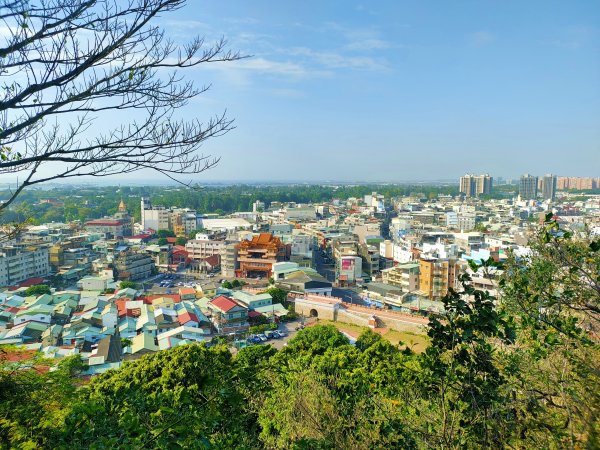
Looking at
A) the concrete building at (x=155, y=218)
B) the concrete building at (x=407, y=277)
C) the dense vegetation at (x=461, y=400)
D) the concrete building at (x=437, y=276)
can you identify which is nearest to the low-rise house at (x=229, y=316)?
the concrete building at (x=407, y=277)

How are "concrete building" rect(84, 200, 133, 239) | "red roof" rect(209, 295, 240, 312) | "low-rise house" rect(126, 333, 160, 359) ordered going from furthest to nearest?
"concrete building" rect(84, 200, 133, 239) → "red roof" rect(209, 295, 240, 312) → "low-rise house" rect(126, 333, 160, 359)

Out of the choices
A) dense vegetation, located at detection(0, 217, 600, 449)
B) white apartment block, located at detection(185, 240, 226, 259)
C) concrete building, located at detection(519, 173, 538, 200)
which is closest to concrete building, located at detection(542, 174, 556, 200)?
concrete building, located at detection(519, 173, 538, 200)

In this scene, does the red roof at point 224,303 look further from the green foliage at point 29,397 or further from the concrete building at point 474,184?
the concrete building at point 474,184

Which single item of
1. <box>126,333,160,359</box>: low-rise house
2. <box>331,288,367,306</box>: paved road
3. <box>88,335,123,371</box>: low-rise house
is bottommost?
<box>331,288,367,306</box>: paved road

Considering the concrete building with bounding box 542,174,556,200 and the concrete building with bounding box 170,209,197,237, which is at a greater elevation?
the concrete building with bounding box 542,174,556,200

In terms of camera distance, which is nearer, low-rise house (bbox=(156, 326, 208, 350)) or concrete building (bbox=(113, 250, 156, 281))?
low-rise house (bbox=(156, 326, 208, 350))

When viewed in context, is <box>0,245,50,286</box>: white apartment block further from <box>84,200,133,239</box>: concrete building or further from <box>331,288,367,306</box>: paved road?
<box>331,288,367,306</box>: paved road
